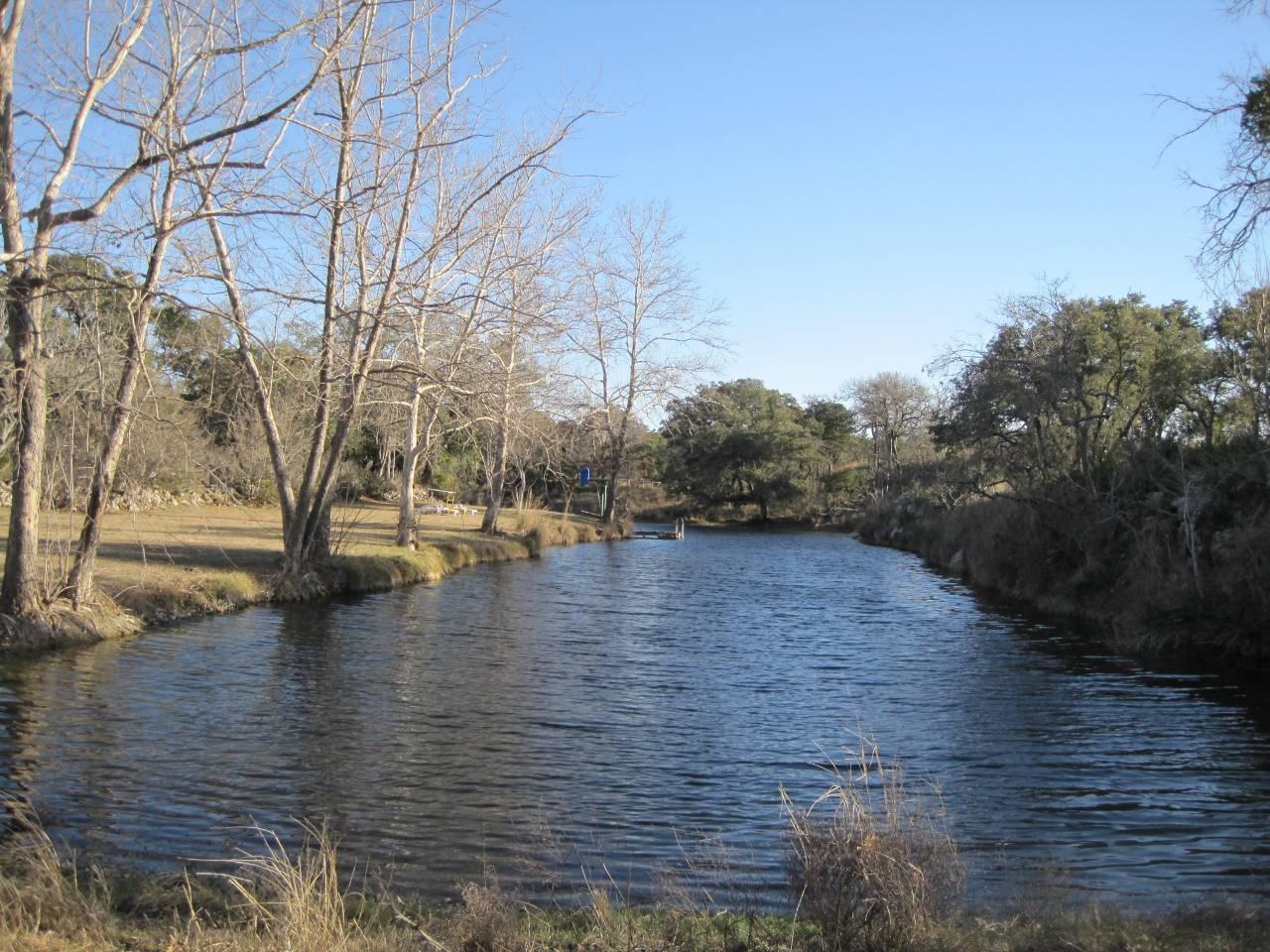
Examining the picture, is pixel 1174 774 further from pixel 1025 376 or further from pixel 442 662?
pixel 1025 376

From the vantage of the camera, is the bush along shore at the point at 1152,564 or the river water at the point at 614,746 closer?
the river water at the point at 614,746

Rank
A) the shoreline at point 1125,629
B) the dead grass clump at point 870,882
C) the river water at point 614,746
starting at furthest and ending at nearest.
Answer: the shoreline at point 1125,629 < the river water at point 614,746 < the dead grass clump at point 870,882

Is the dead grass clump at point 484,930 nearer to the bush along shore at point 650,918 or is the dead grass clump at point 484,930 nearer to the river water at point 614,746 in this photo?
the bush along shore at point 650,918

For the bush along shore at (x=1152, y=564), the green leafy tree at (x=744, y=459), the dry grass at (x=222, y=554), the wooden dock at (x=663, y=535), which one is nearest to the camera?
the bush along shore at (x=1152, y=564)

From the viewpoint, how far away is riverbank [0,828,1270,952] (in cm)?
494

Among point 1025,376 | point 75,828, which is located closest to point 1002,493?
point 1025,376

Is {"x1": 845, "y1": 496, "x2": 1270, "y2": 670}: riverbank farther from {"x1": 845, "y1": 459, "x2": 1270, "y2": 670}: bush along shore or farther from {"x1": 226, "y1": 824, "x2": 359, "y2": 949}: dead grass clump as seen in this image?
{"x1": 226, "y1": 824, "x2": 359, "y2": 949}: dead grass clump

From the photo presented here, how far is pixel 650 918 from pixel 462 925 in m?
1.03

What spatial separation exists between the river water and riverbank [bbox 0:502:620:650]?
0.72 metres

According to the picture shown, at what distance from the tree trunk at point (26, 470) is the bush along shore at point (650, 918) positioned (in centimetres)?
877

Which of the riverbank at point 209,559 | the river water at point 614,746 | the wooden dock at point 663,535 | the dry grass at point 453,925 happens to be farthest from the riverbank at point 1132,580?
the wooden dock at point 663,535

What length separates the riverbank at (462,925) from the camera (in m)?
4.94

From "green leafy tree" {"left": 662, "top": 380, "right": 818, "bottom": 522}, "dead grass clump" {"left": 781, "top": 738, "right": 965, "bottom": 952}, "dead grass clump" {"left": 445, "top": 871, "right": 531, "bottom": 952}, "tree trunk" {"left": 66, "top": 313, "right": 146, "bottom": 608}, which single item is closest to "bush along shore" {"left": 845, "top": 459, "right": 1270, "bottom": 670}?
"dead grass clump" {"left": 781, "top": 738, "right": 965, "bottom": 952}

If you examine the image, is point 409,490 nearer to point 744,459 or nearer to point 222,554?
point 222,554
